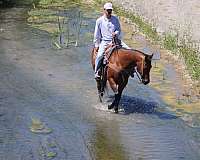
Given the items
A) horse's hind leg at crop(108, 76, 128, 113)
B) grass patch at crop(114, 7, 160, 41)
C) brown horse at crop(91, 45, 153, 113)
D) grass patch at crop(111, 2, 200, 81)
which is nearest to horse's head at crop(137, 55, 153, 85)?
brown horse at crop(91, 45, 153, 113)

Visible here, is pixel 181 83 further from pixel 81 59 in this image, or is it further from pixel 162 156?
pixel 162 156

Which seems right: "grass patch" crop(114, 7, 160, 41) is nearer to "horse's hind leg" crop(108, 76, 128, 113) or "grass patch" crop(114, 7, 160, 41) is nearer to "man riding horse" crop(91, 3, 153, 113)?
"man riding horse" crop(91, 3, 153, 113)

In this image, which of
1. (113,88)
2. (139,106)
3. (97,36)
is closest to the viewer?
(113,88)

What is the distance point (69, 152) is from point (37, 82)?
5113mm

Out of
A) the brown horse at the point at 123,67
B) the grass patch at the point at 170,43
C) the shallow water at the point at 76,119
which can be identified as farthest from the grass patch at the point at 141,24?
the brown horse at the point at 123,67

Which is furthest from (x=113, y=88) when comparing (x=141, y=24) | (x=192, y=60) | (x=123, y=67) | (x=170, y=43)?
(x=141, y=24)

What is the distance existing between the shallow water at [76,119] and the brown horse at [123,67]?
0.76 m

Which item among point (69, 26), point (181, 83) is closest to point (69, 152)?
point (181, 83)

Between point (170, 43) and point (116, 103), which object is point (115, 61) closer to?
point (116, 103)

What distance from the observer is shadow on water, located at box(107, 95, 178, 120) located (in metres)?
14.1

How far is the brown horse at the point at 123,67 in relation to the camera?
1302 centimetres

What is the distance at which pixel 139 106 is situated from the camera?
1458 cm

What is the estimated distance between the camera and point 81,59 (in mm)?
19109

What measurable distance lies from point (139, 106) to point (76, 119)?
183 centimetres
